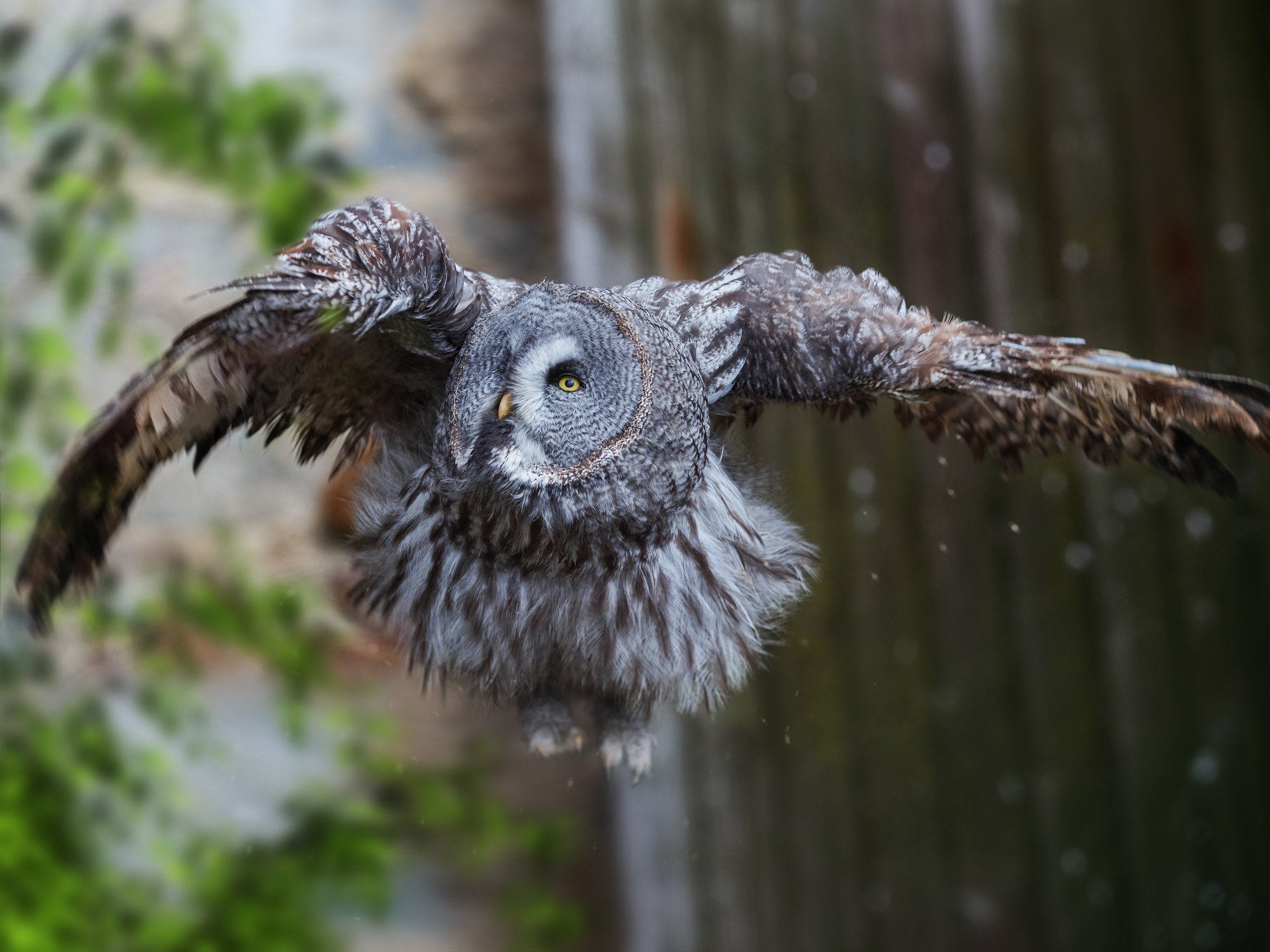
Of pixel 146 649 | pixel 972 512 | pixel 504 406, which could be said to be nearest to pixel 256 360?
pixel 504 406

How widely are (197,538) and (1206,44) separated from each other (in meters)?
2.47

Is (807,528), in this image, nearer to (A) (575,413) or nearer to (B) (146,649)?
(A) (575,413)

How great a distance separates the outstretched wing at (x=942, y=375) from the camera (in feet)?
4.24

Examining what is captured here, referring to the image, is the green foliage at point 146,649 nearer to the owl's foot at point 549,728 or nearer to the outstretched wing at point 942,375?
the owl's foot at point 549,728

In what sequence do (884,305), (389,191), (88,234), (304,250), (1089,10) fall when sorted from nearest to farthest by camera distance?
1. (304,250)
2. (884,305)
3. (88,234)
4. (1089,10)
5. (389,191)

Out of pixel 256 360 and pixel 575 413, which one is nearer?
pixel 256 360

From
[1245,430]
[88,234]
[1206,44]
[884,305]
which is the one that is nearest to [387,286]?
[884,305]

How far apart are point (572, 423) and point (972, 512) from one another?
126 cm

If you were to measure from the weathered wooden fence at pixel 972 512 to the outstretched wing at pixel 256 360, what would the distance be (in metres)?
1.10

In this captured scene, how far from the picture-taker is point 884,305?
1.45 metres

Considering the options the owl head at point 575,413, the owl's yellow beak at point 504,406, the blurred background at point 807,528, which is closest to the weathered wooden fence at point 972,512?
the blurred background at point 807,528

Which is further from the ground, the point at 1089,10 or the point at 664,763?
the point at 1089,10

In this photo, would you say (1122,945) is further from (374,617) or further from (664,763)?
(374,617)

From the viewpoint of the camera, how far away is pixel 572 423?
141cm
